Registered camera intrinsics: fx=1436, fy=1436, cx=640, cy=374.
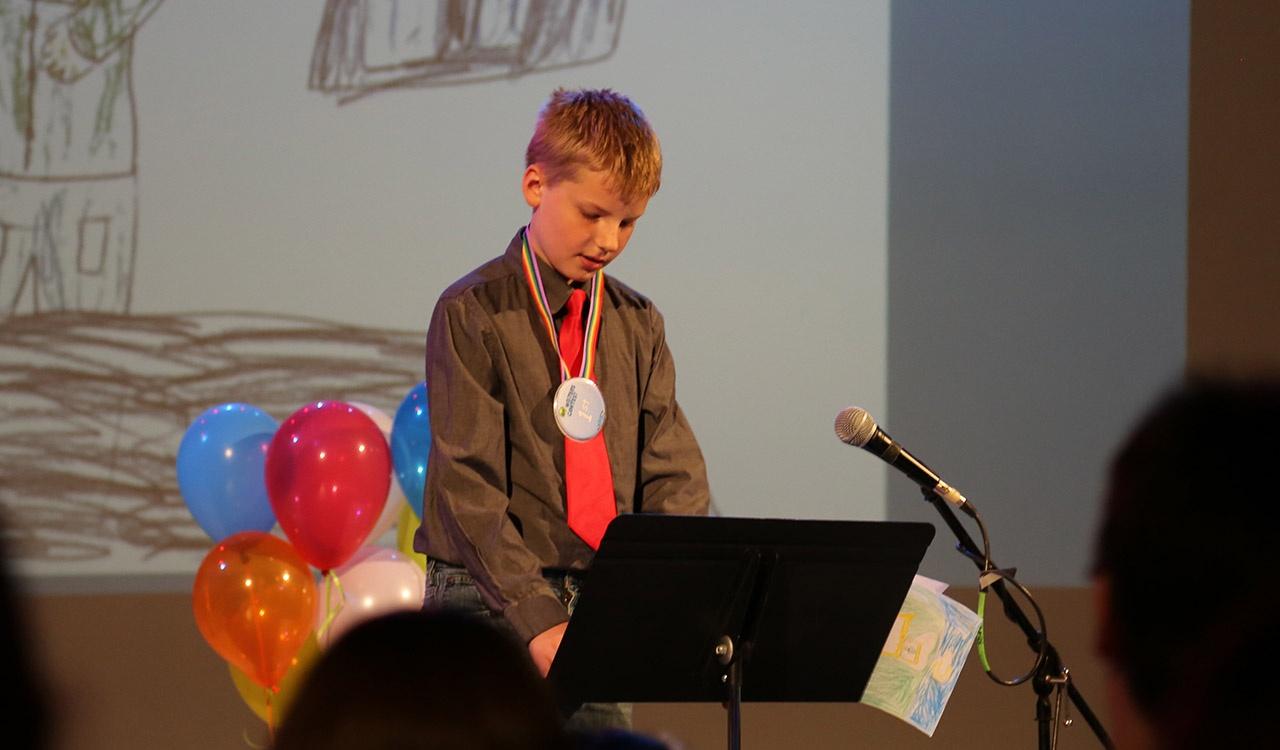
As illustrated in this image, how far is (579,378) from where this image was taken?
247cm

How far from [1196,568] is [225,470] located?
9.57 feet

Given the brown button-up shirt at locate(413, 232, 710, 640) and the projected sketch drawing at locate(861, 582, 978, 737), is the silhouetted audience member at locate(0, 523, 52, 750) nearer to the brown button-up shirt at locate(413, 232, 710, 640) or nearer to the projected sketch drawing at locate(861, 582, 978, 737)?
the brown button-up shirt at locate(413, 232, 710, 640)

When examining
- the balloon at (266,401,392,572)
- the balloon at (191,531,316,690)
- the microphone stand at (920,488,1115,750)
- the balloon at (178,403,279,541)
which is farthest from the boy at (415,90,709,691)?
the balloon at (178,403,279,541)

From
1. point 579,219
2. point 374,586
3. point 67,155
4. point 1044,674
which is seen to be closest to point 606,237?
point 579,219

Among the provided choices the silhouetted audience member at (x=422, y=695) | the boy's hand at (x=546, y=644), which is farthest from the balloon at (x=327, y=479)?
the silhouetted audience member at (x=422, y=695)

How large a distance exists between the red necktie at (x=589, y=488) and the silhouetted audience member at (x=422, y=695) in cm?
149

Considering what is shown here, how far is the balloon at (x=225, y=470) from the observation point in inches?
138

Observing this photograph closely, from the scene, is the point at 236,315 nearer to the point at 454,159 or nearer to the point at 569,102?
the point at 454,159

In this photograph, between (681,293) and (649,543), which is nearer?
(649,543)

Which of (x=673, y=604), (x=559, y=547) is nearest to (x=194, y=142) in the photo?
(x=559, y=547)

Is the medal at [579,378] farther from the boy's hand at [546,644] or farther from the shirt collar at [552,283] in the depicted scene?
the boy's hand at [546,644]

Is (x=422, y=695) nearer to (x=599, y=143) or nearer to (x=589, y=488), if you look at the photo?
(x=589, y=488)

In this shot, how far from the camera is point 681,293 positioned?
4.23m

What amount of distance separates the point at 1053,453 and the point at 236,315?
2.52m
